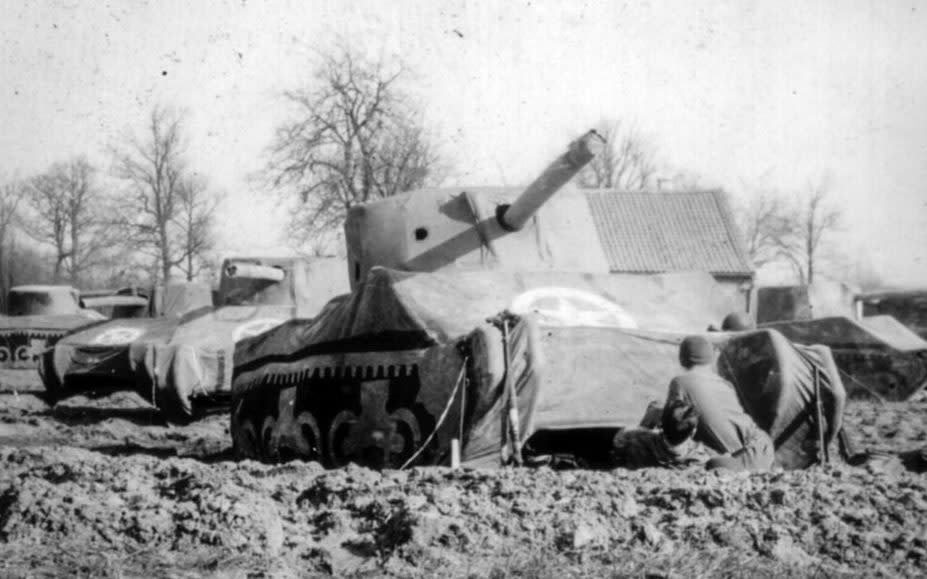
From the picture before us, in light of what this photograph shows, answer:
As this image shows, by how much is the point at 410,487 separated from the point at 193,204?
134ft

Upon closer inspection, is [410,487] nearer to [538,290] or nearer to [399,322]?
[399,322]

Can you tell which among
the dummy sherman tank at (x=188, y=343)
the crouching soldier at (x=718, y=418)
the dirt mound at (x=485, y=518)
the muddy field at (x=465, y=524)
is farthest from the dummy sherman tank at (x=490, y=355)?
the dummy sherman tank at (x=188, y=343)

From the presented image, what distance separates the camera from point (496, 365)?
23.1 feet

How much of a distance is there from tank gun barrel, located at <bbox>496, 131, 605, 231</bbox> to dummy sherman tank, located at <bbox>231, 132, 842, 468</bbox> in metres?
0.02

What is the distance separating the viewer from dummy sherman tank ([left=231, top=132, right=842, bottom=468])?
7254 millimetres

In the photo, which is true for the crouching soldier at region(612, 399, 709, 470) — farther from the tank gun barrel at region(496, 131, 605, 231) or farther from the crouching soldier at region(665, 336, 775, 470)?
the tank gun barrel at region(496, 131, 605, 231)

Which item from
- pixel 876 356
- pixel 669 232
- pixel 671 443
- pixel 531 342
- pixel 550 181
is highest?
pixel 669 232

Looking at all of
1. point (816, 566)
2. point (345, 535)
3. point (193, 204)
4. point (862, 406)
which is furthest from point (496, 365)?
point (193, 204)

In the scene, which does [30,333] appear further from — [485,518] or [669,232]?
[485,518]

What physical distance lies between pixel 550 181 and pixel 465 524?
481 centimetres

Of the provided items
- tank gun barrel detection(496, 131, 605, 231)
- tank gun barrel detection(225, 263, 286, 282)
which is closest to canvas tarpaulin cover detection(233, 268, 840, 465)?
tank gun barrel detection(496, 131, 605, 231)

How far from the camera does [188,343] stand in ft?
50.8

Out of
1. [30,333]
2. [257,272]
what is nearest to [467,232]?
[257,272]

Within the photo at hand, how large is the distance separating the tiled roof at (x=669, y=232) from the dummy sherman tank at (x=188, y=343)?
19.6 metres
